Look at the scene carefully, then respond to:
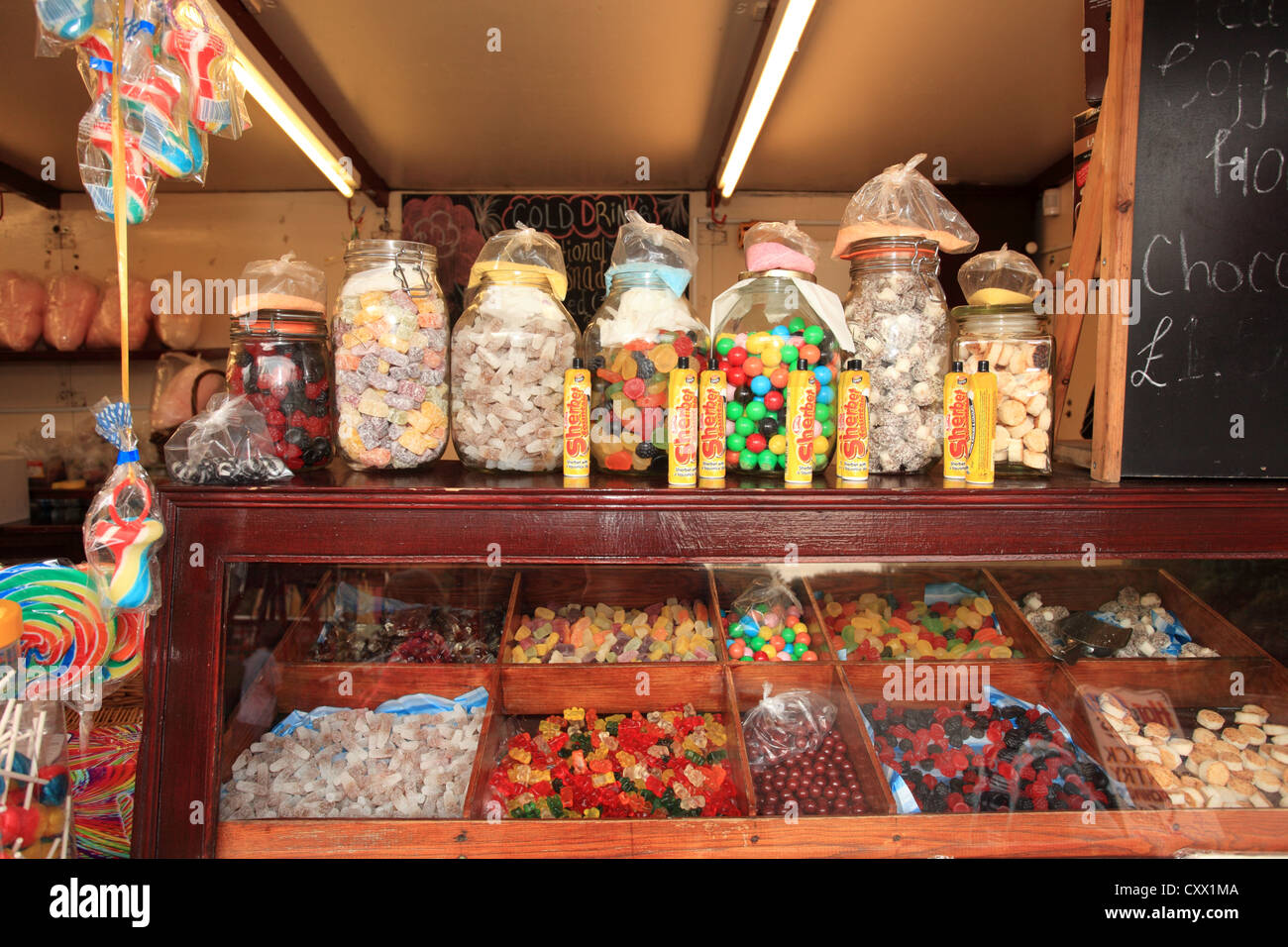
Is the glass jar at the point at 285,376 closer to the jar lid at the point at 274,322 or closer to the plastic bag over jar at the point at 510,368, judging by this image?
the jar lid at the point at 274,322

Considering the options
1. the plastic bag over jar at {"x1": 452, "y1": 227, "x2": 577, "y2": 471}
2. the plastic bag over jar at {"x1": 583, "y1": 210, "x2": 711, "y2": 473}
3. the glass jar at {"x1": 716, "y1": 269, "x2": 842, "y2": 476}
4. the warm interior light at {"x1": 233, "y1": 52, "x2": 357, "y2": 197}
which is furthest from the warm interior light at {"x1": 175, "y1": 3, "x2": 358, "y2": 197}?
the glass jar at {"x1": 716, "y1": 269, "x2": 842, "y2": 476}

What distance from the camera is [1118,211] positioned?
1.29 meters

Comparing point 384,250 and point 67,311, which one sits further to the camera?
point 67,311

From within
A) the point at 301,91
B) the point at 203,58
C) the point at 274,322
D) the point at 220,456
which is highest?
the point at 301,91

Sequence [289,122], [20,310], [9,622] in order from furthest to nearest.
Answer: [20,310], [289,122], [9,622]

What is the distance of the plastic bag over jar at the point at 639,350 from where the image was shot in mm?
1329

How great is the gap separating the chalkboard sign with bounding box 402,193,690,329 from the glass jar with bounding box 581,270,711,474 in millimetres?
3919

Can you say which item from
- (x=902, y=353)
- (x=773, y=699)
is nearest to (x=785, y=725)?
(x=773, y=699)

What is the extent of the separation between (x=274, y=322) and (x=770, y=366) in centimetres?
96

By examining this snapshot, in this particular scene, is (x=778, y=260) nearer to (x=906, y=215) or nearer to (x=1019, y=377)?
(x=906, y=215)

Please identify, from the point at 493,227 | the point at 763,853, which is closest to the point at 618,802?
the point at 763,853

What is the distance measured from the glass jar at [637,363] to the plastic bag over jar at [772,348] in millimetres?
74

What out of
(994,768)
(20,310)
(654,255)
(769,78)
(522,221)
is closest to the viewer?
(994,768)
